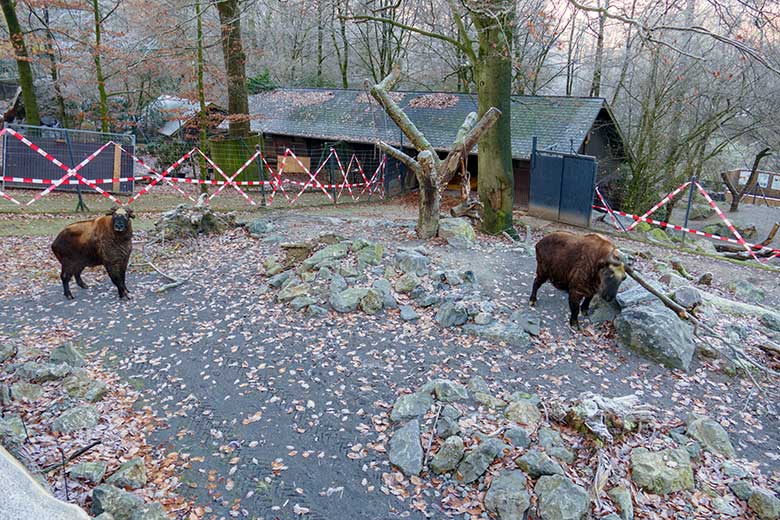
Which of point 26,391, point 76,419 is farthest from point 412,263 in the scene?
point 26,391

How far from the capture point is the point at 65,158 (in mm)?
14031

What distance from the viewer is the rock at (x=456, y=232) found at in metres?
9.79

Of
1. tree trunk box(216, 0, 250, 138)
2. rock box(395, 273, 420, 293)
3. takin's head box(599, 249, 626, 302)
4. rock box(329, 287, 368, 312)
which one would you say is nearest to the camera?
takin's head box(599, 249, 626, 302)

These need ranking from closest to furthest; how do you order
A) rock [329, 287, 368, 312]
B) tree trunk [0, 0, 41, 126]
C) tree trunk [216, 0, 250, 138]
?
rock [329, 287, 368, 312], tree trunk [0, 0, 41, 126], tree trunk [216, 0, 250, 138]

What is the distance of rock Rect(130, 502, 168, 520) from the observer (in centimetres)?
346

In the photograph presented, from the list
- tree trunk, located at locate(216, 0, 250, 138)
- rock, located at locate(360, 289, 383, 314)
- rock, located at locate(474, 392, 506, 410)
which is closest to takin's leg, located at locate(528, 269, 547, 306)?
rock, located at locate(360, 289, 383, 314)

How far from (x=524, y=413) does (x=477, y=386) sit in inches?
24.1

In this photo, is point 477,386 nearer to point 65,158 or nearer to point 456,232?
point 456,232

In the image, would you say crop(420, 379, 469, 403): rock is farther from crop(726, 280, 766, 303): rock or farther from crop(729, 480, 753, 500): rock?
crop(726, 280, 766, 303): rock

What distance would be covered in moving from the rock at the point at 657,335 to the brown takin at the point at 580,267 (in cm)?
40

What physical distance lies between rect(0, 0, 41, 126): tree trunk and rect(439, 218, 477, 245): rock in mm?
14283

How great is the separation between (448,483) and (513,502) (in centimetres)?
56

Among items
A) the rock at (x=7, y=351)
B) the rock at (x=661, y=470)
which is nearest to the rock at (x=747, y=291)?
the rock at (x=661, y=470)

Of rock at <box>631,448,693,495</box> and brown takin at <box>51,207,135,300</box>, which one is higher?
brown takin at <box>51,207,135,300</box>
